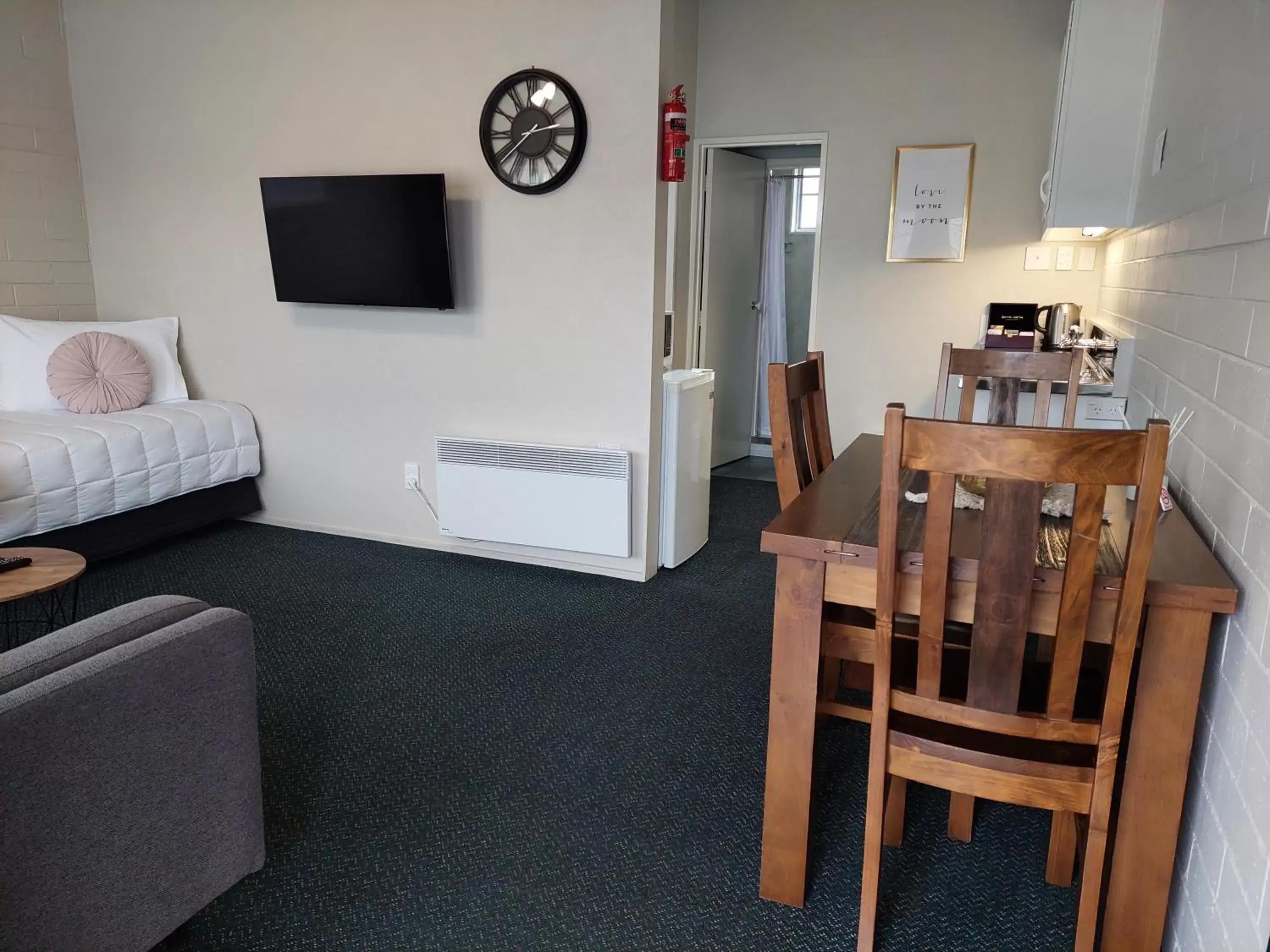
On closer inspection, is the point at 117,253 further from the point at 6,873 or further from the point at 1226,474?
the point at 1226,474

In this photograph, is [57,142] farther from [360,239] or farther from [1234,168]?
[1234,168]

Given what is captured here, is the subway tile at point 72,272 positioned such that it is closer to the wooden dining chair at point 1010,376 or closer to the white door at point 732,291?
the white door at point 732,291

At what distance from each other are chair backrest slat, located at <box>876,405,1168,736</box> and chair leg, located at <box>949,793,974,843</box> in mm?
611

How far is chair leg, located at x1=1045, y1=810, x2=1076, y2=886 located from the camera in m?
1.86

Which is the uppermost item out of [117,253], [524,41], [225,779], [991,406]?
[524,41]

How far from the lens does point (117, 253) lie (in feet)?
14.7

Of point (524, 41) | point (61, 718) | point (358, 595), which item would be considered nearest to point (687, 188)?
point (524, 41)

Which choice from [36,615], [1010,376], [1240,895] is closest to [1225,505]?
[1240,895]

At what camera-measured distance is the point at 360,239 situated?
12.2 feet

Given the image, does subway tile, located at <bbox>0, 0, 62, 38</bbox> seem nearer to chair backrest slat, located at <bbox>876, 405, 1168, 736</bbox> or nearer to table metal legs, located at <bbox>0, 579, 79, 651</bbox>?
table metal legs, located at <bbox>0, 579, 79, 651</bbox>

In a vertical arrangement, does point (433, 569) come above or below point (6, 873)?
below

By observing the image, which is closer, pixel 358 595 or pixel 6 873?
pixel 6 873

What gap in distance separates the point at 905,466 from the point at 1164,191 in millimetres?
1868

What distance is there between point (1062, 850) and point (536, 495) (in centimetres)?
238
